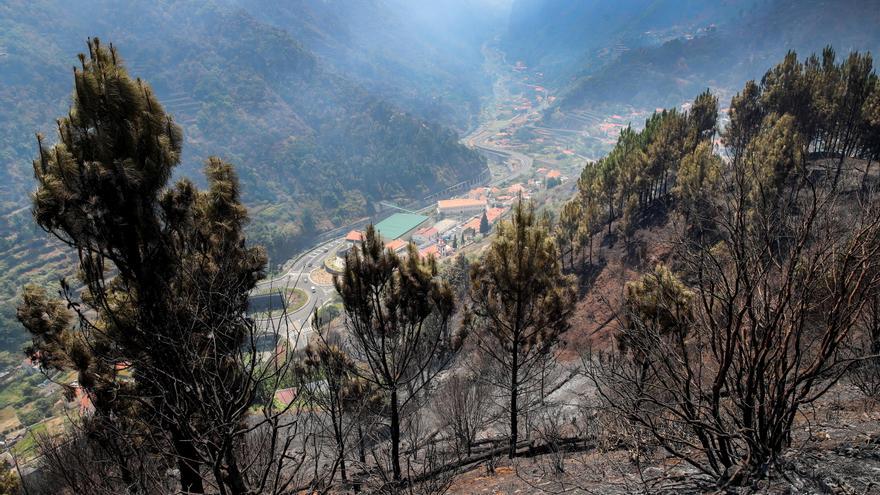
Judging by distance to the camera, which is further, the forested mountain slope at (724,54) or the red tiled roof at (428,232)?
the forested mountain slope at (724,54)

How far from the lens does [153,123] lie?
4695 mm

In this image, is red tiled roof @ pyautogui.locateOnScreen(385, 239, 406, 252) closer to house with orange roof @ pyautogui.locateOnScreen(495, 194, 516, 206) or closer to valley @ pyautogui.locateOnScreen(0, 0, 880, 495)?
valley @ pyautogui.locateOnScreen(0, 0, 880, 495)

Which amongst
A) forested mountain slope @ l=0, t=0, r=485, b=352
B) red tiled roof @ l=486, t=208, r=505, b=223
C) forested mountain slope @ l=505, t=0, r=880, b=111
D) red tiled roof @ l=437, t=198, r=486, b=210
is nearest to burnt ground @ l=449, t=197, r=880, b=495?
red tiled roof @ l=486, t=208, r=505, b=223

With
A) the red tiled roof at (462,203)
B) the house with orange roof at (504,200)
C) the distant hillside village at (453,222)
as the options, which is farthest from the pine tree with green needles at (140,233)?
the red tiled roof at (462,203)

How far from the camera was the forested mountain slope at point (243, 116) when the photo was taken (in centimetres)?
10019

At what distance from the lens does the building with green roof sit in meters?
→ 79.3

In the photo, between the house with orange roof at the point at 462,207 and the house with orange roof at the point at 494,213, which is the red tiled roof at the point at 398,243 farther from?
the house with orange roof at the point at 462,207

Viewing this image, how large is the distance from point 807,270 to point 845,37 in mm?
205158

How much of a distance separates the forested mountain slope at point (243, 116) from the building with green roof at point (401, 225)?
1600cm

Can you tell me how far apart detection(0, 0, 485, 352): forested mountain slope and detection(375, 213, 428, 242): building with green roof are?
630 inches

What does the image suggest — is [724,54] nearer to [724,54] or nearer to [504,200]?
[724,54]

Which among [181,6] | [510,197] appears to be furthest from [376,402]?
[181,6]

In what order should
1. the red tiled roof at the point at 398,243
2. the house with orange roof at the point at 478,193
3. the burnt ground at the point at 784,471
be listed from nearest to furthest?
the burnt ground at the point at 784,471
the red tiled roof at the point at 398,243
the house with orange roof at the point at 478,193

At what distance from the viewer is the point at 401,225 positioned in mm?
84250
